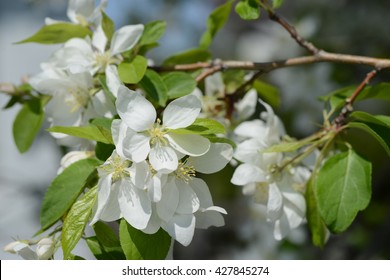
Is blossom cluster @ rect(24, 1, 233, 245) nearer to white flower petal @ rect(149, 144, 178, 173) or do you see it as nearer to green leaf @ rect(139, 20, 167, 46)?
white flower petal @ rect(149, 144, 178, 173)

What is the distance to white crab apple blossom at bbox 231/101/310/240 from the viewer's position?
4.17 ft

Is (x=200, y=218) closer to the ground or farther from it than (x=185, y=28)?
farther from it

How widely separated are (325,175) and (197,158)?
0.94 ft

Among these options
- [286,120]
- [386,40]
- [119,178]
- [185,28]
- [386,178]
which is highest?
[119,178]

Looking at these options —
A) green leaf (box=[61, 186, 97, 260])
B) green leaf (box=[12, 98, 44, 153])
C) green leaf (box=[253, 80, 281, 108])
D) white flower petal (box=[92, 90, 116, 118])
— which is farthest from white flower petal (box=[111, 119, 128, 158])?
green leaf (box=[253, 80, 281, 108])

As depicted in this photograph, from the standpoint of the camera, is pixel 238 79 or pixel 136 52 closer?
pixel 136 52

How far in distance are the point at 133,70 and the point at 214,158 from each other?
0.87 ft

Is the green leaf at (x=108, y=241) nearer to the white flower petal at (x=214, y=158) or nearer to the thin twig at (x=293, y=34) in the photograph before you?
the white flower petal at (x=214, y=158)

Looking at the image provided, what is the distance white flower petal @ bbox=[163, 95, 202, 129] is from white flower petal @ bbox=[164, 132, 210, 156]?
0.02 m

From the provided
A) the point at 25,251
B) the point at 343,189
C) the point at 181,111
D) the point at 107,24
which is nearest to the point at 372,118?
the point at 343,189

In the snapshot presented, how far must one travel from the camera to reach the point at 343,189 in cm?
120

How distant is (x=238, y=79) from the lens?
1.56 meters
